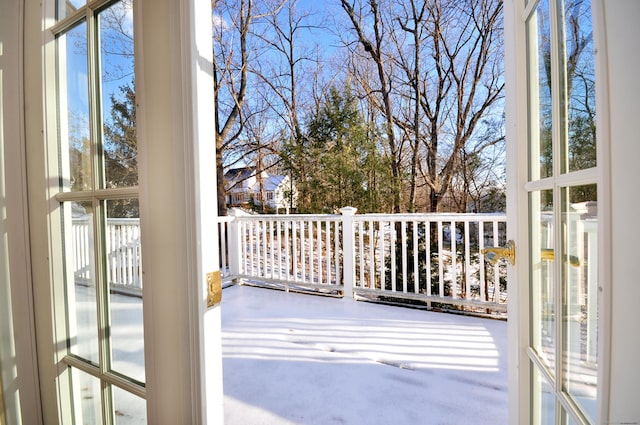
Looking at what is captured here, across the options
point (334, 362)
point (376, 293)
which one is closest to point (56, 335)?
point (334, 362)

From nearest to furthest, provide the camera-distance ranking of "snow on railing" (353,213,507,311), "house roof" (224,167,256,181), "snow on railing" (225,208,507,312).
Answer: "snow on railing" (353,213,507,311) → "snow on railing" (225,208,507,312) → "house roof" (224,167,256,181)

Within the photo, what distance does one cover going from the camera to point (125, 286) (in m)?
0.87

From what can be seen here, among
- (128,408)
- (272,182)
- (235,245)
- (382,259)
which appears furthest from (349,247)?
(128,408)

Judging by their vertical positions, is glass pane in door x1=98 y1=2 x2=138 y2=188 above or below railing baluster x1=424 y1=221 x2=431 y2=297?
above

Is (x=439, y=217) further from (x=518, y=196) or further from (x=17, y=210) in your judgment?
(x=17, y=210)

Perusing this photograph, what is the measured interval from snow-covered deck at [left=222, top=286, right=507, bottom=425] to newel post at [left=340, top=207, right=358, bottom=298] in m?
0.41

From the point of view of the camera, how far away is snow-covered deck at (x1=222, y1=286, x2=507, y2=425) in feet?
5.06

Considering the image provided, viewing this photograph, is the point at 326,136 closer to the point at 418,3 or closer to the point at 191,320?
the point at 418,3

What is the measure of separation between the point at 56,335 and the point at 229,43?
17.0ft

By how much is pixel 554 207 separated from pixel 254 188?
5.04 m

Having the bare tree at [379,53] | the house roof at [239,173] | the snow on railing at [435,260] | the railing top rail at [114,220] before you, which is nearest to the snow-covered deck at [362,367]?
the snow on railing at [435,260]

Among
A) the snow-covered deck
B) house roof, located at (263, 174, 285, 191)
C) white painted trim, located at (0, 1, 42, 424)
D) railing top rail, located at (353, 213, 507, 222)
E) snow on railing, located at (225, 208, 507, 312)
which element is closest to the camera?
white painted trim, located at (0, 1, 42, 424)

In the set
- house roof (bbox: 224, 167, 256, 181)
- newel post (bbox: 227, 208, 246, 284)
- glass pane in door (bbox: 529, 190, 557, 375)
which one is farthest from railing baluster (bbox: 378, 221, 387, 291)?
house roof (bbox: 224, 167, 256, 181)

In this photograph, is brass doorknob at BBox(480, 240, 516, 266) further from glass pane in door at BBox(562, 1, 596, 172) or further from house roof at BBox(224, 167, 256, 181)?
house roof at BBox(224, 167, 256, 181)
